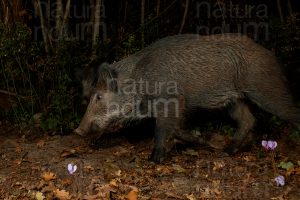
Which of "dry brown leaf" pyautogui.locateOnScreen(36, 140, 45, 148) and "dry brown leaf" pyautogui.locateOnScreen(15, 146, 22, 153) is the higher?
"dry brown leaf" pyautogui.locateOnScreen(36, 140, 45, 148)

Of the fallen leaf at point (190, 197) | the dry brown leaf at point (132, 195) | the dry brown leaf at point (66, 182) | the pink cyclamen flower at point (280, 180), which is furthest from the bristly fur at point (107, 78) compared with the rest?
the pink cyclamen flower at point (280, 180)

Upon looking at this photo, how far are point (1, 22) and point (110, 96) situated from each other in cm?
190

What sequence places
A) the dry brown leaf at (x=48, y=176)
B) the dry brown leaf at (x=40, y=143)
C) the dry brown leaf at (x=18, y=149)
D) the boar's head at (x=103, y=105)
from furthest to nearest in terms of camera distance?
the dry brown leaf at (x=40, y=143), the dry brown leaf at (x=18, y=149), the boar's head at (x=103, y=105), the dry brown leaf at (x=48, y=176)

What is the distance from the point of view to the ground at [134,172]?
4.87m

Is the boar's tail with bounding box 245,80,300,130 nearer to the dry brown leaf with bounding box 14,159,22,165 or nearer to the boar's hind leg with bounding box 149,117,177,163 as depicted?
the boar's hind leg with bounding box 149,117,177,163

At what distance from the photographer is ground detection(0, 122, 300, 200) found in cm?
487

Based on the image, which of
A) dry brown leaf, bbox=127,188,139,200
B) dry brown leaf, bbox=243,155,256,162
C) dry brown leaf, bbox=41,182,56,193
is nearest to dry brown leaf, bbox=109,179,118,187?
dry brown leaf, bbox=127,188,139,200

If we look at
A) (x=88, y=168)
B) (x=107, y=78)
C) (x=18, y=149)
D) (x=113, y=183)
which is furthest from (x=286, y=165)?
(x=18, y=149)

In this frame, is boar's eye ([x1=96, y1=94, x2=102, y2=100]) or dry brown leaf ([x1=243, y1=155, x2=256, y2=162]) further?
boar's eye ([x1=96, y1=94, x2=102, y2=100])

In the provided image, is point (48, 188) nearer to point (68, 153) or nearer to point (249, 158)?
point (68, 153)

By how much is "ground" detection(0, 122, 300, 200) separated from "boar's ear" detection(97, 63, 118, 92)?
29.4 inches

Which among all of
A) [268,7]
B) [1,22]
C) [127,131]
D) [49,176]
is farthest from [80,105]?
[268,7]

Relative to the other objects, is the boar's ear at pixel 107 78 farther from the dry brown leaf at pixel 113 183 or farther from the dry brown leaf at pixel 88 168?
the dry brown leaf at pixel 113 183

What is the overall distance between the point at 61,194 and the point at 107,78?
1.52 meters
